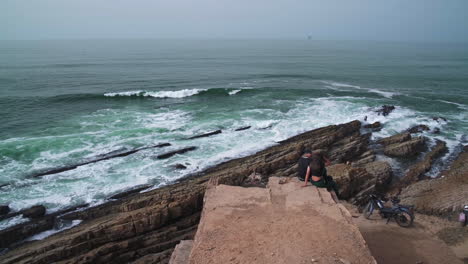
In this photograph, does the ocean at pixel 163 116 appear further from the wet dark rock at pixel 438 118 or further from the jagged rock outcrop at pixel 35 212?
the jagged rock outcrop at pixel 35 212

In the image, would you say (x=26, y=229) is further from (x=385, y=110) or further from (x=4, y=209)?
(x=385, y=110)

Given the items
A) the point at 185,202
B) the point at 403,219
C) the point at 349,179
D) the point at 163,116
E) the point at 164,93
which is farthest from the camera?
the point at 164,93

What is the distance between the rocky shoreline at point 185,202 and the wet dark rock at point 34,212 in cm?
36

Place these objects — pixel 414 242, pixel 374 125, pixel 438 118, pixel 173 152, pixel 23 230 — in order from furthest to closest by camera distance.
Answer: pixel 438 118 < pixel 374 125 < pixel 173 152 < pixel 23 230 < pixel 414 242

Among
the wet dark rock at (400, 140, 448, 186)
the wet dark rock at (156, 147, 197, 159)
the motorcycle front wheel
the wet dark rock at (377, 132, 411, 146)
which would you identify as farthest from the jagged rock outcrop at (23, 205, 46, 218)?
the wet dark rock at (377, 132, 411, 146)

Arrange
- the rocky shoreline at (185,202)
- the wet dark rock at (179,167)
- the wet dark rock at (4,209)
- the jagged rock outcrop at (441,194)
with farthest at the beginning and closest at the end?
the wet dark rock at (179,167)
the wet dark rock at (4,209)
the jagged rock outcrop at (441,194)
the rocky shoreline at (185,202)

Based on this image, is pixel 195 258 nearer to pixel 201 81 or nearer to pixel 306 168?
pixel 306 168

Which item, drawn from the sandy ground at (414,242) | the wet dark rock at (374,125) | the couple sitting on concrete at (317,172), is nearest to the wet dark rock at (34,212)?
the couple sitting on concrete at (317,172)

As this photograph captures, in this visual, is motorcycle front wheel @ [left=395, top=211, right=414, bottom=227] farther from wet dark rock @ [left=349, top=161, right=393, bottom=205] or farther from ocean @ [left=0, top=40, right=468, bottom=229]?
ocean @ [left=0, top=40, right=468, bottom=229]

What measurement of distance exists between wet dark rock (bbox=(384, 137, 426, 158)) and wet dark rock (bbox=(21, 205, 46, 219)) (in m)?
20.5

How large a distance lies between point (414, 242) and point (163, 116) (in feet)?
78.7

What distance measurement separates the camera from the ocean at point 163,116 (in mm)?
16500

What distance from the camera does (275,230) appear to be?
6461 millimetres

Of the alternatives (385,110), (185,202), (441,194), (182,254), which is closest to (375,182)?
(441,194)
